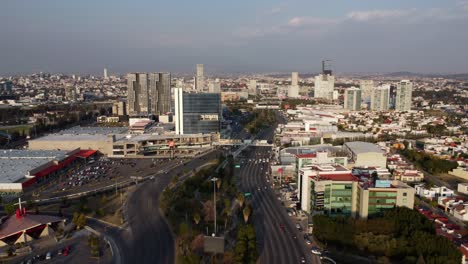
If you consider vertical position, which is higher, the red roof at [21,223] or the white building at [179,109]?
the white building at [179,109]

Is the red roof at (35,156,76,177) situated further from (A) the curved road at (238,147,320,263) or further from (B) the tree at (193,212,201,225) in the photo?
(B) the tree at (193,212,201,225)

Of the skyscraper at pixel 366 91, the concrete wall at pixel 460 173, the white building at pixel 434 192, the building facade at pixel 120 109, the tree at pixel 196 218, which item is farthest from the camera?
the skyscraper at pixel 366 91

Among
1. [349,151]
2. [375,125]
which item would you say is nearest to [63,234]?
[349,151]

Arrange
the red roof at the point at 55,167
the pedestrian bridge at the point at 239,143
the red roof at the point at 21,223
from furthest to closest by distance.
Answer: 1. the pedestrian bridge at the point at 239,143
2. the red roof at the point at 55,167
3. the red roof at the point at 21,223

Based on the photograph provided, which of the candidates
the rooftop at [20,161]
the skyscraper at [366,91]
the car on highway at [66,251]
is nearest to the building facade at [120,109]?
the rooftop at [20,161]

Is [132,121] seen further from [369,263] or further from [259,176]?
[369,263]

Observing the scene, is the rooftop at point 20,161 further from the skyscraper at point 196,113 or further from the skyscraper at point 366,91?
the skyscraper at point 366,91

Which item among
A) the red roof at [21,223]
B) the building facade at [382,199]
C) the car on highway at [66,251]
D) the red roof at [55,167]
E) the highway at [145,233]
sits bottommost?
the car on highway at [66,251]
